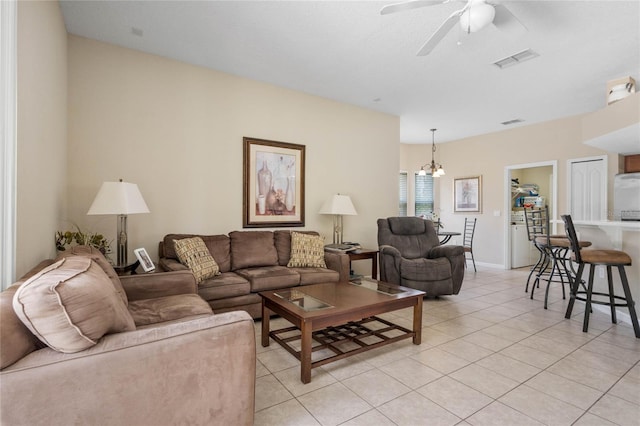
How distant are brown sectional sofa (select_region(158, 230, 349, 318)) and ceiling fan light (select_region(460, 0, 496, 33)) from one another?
2490mm

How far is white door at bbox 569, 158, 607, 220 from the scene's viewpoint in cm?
503

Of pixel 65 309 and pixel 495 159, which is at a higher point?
pixel 495 159

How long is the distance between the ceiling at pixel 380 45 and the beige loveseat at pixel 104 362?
2.41 m

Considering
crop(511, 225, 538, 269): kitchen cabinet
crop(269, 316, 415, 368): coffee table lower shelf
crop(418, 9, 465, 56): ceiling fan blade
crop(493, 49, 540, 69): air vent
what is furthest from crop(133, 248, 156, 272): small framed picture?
crop(511, 225, 538, 269): kitchen cabinet

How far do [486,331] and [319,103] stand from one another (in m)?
3.60

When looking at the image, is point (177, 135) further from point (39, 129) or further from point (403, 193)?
point (403, 193)

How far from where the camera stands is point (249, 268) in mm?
3543

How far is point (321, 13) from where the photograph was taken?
2.66 meters

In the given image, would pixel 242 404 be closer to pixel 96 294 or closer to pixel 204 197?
pixel 96 294

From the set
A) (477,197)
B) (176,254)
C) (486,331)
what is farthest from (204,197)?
(477,197)

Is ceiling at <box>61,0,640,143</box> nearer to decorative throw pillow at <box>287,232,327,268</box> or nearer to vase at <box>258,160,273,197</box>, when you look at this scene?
vase at <box>258,160,273,197</box>

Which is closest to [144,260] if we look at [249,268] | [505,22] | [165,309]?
[165,309]

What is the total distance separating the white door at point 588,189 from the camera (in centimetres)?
503

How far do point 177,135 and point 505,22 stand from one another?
344cm
